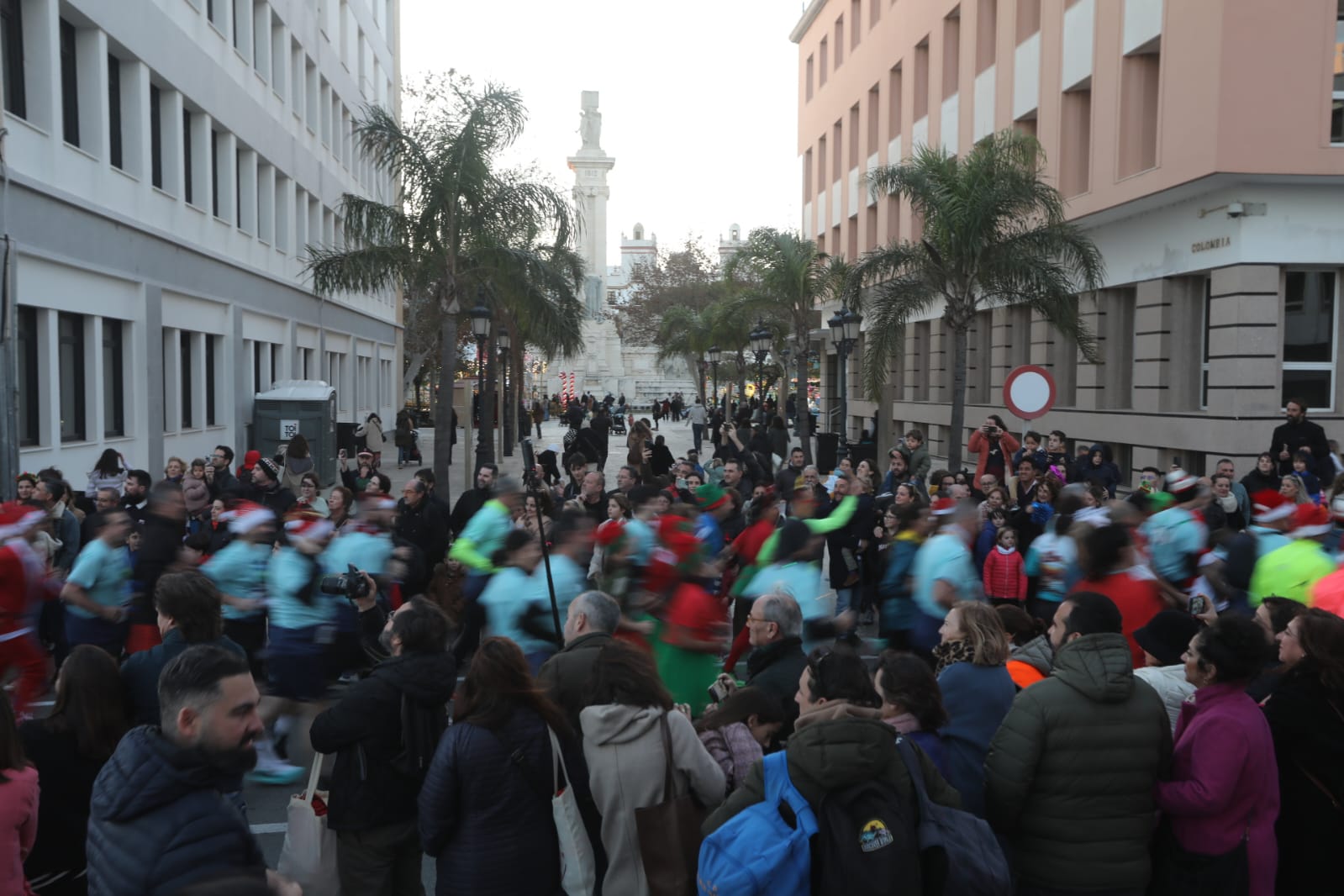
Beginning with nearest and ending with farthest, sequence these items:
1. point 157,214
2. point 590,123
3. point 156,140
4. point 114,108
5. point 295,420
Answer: point 114,108 → point 157,214 → point 156,140 → point 295,420 → point 590,123

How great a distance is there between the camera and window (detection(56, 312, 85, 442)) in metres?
17.5

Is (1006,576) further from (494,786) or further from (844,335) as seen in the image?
(844,335)

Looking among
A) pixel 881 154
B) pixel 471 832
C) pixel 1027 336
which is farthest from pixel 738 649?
pixel 881 154

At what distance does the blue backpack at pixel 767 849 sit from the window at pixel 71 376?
54.2ft

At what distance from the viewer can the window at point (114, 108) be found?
64.0ft

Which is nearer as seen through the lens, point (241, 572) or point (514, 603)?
point (514, 603)

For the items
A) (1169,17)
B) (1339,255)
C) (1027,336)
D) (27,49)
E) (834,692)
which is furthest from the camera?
(1027,336)

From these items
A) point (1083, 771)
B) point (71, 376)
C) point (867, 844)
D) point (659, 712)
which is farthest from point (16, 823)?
point (71, 376)

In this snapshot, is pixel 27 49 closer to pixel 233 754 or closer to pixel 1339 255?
pixel 233 754

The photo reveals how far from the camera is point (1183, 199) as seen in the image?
1903 centimetres

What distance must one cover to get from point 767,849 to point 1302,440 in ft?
45.2

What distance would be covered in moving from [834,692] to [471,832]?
1.45 metres

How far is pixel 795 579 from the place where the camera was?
23.9 ft

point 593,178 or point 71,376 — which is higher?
point 593,178
